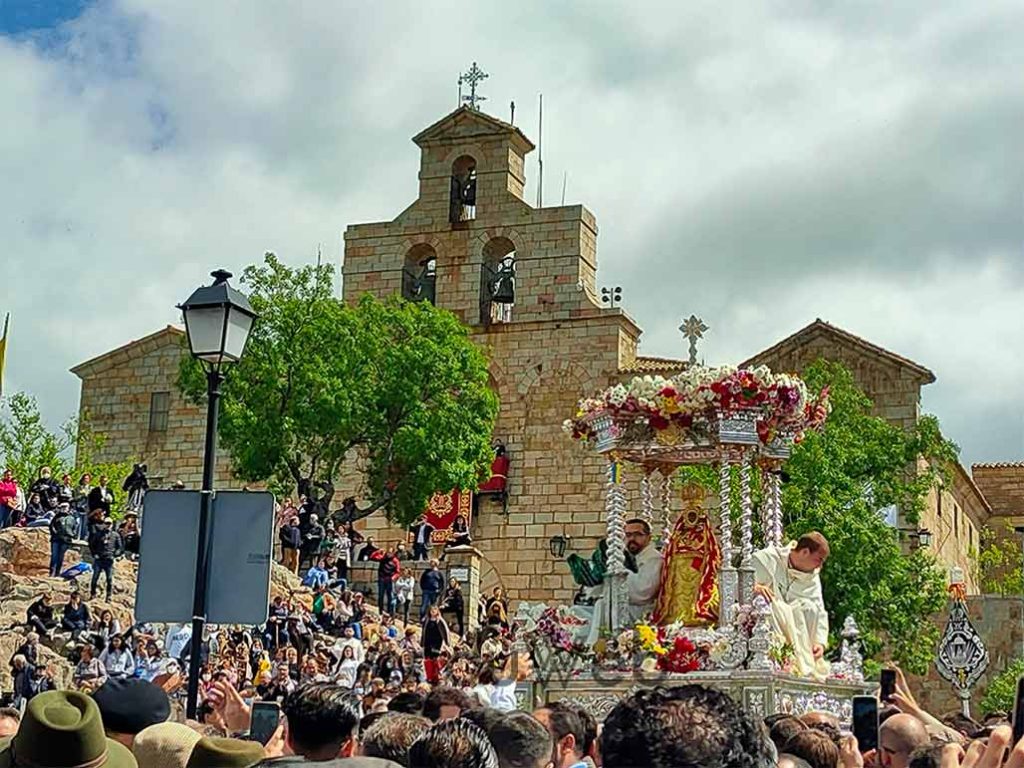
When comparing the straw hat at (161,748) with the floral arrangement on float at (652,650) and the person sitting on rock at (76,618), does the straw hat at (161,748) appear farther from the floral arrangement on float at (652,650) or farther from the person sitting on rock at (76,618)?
the person sitting on rock at (76,618)

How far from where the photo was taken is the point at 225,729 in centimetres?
773

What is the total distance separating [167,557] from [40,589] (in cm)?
1802

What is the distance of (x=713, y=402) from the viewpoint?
53.3ft

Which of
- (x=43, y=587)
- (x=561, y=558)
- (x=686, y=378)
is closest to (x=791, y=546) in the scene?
(x=686, y=378)

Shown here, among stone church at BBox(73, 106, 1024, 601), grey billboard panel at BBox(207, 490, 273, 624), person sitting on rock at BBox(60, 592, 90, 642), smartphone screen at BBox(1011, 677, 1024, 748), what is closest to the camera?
smartphone screen at BBox(1011, 677, 1024, 748)

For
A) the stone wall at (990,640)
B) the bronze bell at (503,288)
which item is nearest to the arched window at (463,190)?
the bronze bell at (503,288)

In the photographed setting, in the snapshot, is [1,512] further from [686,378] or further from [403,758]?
[403,758]

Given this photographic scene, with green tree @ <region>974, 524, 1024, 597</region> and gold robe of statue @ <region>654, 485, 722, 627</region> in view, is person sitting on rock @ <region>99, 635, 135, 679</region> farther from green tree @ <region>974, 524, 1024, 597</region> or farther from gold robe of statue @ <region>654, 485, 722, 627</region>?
green tree @ <region>974, 524, 1024, 597</region>

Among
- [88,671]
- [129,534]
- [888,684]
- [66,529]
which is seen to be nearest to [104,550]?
[66,529]

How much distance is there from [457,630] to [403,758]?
26202 mm

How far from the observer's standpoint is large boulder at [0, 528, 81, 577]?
1098 inches

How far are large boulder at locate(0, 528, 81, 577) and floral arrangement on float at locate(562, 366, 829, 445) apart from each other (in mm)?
14294

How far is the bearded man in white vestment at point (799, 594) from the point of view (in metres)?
15.6

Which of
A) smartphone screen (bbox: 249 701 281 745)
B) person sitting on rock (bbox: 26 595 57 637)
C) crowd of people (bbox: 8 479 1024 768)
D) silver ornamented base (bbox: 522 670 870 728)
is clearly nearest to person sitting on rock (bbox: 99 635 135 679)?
person sitting on rock (bbox: 26 595 57 637)
